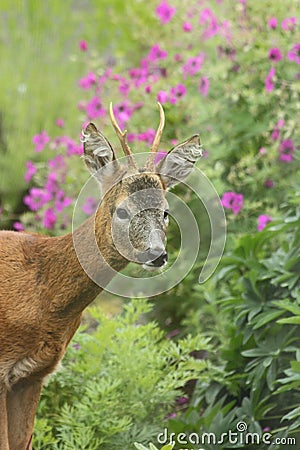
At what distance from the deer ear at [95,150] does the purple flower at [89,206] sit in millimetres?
1864

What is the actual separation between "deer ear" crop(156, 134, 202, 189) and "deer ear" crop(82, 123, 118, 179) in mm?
167

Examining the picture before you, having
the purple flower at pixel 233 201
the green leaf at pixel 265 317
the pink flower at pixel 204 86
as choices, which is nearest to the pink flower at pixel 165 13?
the pink flower at pixel 204 86

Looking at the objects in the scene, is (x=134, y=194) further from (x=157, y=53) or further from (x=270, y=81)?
(x=157, y=53)

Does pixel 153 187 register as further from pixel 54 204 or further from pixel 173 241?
pixel 54 204

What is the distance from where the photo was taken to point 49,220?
5.34m

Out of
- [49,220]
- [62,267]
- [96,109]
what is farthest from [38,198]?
[62,267]

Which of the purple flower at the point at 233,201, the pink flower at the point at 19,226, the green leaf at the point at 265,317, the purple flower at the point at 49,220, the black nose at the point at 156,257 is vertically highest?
the black nose at the point at 156,257

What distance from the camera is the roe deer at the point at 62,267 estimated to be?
2.92 metres

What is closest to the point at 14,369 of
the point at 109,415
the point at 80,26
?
the point at 109,415

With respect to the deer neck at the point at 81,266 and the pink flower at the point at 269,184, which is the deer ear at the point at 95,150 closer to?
the deer neck at the point at 81,266

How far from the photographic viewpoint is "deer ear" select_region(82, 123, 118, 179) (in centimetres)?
296

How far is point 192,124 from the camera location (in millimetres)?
5309

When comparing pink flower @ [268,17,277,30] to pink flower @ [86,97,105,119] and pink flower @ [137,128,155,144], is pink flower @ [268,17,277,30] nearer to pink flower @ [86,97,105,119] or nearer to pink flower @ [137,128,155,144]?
pink flower @ [137,128,155,144]

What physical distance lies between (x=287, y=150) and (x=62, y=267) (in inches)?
85.9
